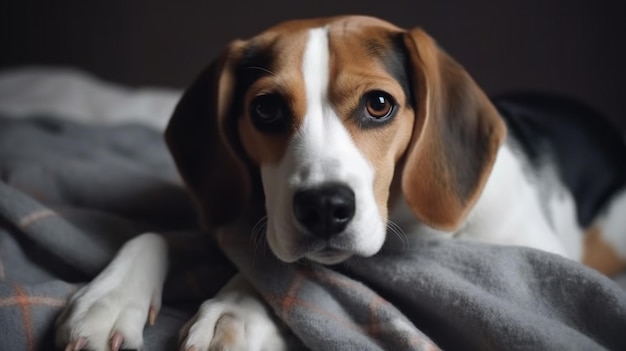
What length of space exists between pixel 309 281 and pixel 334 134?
401 millimetres

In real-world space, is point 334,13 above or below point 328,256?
below

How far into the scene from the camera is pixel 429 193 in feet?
6.06

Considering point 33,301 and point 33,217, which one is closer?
point 33,301

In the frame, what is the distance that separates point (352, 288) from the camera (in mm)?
1687

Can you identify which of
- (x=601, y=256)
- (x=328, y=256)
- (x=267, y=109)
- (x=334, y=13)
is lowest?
(x=601, y=256)

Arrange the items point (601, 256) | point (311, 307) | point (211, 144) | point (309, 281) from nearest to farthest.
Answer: point (311, 307) → point (309, 281) → point (211, 144) → point (601, 256)

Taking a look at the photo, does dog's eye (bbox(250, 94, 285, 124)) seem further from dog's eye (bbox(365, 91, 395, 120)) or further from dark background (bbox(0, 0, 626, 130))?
dark background (bbox(0, 0, 626, 130))

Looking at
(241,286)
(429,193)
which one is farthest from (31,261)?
(429,193)

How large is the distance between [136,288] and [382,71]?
2.93ft

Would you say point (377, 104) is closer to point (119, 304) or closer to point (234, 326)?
point (234, 326)

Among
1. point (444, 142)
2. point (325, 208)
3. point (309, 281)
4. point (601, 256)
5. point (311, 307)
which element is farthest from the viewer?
point (601, 256)

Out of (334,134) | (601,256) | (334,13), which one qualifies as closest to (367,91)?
(334,134)

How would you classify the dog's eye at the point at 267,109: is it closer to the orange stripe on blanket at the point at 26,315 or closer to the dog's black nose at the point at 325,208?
the dog's black nose at the point at 325,208

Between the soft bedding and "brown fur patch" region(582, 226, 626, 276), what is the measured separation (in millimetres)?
1023
